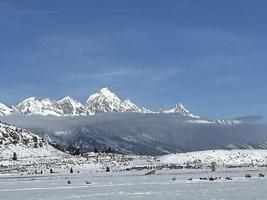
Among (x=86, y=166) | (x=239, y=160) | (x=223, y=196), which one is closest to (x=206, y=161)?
(x=239, y=160)

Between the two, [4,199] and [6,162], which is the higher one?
[6,162]

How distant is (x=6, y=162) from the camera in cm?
18312

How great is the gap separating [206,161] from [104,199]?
356ft

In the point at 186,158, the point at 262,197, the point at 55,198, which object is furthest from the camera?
the point at 186,158

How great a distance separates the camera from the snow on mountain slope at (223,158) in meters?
161

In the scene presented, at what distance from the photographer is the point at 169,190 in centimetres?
6831

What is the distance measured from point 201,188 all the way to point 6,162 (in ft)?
398

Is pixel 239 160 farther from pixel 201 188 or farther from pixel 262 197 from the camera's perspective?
pixel 262 197

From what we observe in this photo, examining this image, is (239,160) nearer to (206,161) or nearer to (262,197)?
(206,161)

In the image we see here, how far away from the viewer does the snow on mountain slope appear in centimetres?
16088

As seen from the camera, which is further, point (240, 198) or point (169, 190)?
point (169, 190)

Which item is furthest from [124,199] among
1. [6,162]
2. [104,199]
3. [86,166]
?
[6,162]

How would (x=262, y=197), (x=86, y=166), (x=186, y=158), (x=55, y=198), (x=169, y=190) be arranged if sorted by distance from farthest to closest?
1. (x=186, y=158)
2. (x=86, y=166)
3. (x=169, y=190)
4. (x=55, y=198)
5. (x=262, y=197)

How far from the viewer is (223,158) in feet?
540
